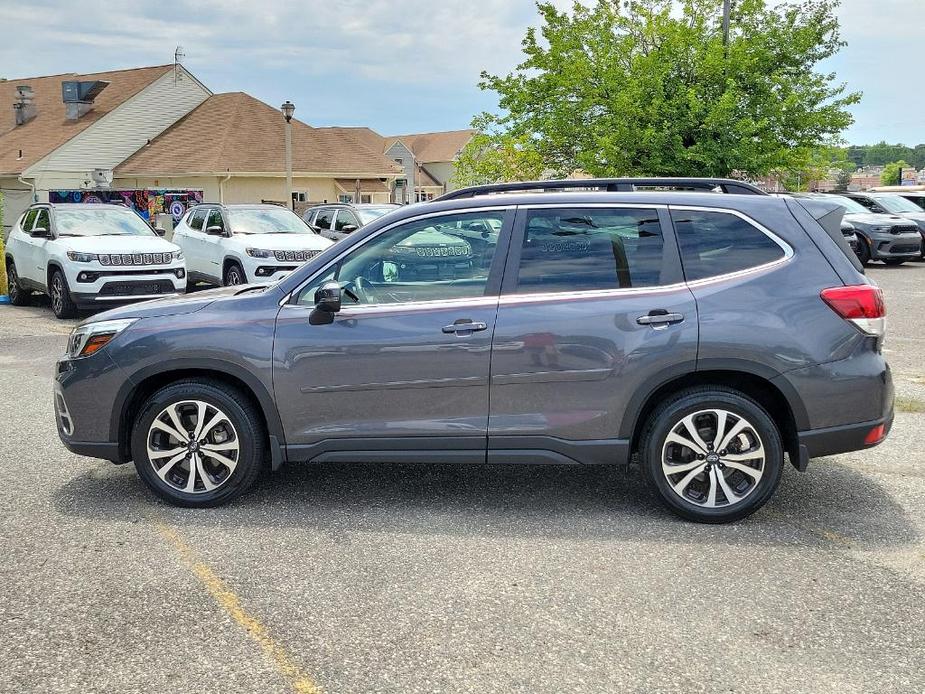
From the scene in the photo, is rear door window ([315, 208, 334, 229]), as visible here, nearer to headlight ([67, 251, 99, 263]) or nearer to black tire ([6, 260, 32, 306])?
black tire ([6, 260, 32, 306])

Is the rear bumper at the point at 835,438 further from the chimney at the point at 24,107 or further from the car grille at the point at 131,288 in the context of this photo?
the chimney at the point at 24,107

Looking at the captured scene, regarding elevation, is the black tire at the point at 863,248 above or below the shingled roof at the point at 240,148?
below

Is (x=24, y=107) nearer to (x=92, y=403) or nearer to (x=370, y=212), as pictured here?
(x=370, y=212)

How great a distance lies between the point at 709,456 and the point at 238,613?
249cm

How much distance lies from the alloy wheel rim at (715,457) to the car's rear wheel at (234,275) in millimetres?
11032

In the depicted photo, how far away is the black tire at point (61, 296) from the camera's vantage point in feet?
45.7

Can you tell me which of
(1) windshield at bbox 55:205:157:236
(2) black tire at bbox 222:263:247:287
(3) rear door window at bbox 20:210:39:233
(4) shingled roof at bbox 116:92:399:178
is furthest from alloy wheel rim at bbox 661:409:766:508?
(4) shingled roof at bbox 116:92:399:178

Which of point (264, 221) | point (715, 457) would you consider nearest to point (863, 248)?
point (264, 221)

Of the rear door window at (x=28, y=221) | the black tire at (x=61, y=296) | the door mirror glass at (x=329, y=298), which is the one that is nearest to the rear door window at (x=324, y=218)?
the rear door window at (x=28, y=221)

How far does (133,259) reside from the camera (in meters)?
13.8

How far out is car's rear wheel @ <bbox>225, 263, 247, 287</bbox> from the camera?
14883 millimetres

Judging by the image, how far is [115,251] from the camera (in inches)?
540

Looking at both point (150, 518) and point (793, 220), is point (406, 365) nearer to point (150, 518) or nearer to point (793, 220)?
point (150, 518)

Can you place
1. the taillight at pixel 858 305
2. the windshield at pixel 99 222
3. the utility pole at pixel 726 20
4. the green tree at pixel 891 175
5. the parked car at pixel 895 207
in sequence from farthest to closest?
the green tree at pixel 891 175, the utility pole at pixel 726 20, the parked car at pixel 895 207, the windshield at pixel 99 222, the taillight at pixel 858 305
